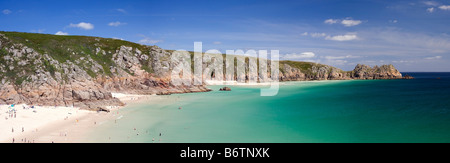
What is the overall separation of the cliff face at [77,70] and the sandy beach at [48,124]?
19.1ft

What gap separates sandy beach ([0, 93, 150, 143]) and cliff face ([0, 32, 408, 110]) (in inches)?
229

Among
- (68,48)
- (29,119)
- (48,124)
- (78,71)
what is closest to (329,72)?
(68,48)

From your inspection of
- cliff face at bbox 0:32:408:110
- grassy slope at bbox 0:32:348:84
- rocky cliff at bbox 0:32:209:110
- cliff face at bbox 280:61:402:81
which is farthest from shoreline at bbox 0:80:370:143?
cliff face at bbox 280:61:402:81

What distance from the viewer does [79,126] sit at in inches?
1385

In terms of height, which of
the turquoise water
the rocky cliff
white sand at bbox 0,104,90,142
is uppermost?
the rocky cliff

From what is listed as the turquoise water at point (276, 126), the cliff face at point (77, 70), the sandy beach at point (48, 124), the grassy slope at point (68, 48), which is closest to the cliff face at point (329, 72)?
the cliff face at point (77, 70)

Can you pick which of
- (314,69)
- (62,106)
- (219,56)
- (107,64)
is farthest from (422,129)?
(314,69)

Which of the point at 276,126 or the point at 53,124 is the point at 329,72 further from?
the point at 53,124

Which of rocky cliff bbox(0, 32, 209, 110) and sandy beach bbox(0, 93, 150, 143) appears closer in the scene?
sandy beach bbox(0, 93, 150, 143)

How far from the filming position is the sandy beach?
29.4 metres

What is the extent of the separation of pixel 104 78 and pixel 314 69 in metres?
160

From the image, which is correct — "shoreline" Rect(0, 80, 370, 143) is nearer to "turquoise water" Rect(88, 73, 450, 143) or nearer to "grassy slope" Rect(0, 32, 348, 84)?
"turquoise water" Rect(88, 73, 450, 143)

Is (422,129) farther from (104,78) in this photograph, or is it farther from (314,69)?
(314,69)
